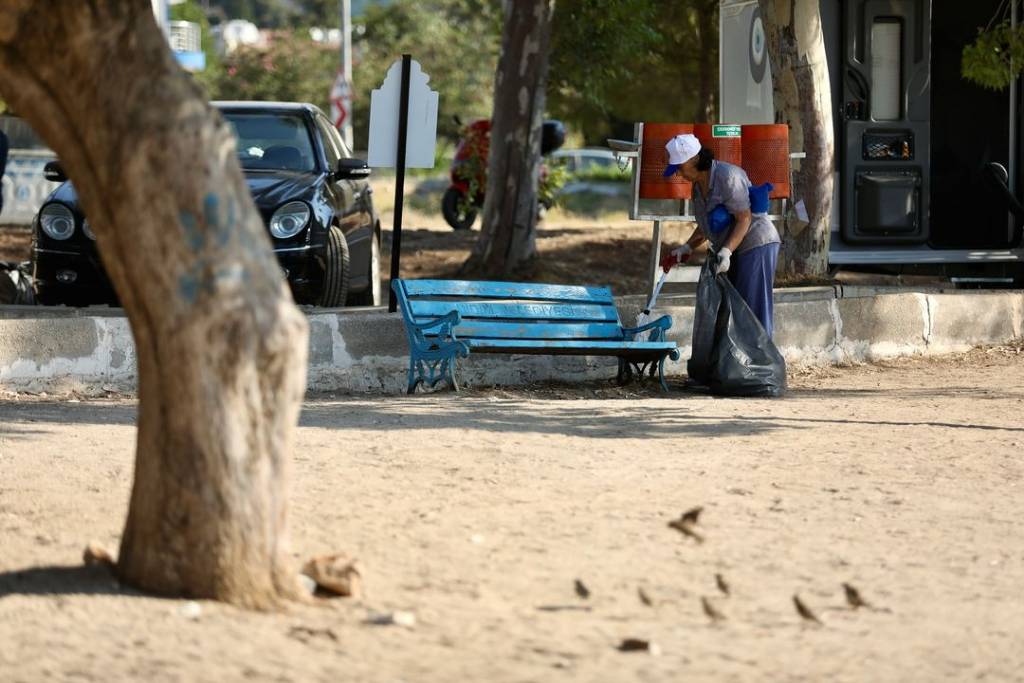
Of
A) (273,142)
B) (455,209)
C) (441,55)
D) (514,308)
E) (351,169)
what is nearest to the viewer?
(514,308)

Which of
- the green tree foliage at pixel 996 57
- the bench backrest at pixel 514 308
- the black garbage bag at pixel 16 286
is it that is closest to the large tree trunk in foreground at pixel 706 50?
the green tree foliage at pixel 996 57

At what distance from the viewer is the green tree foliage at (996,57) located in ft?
44.7

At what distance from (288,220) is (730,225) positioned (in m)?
2.96

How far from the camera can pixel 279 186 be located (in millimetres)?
11656

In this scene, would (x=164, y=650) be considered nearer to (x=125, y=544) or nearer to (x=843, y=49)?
(x=125, y=544)

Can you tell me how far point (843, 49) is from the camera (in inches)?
567

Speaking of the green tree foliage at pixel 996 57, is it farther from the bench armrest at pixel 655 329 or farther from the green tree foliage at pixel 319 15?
the green tree foliage at pixel 319 15

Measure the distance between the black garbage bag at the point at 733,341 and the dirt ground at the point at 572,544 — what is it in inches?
Answer: 19.6

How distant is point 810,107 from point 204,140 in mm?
9106

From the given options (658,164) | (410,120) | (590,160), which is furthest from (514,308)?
(590,160)

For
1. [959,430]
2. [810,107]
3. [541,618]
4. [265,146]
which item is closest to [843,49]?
[810,107]

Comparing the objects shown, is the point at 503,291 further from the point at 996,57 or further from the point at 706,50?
the point at 706,50

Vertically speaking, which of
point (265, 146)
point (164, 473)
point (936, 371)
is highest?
point (265, 146)

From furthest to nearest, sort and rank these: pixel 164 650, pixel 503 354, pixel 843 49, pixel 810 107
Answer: pixel 843 49 → pixel 810 107 → pixel 503 354 → pixel 164 650
